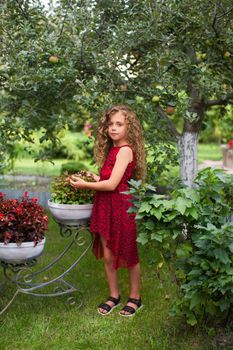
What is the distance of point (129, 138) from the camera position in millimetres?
3793

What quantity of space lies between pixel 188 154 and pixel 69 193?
174 centimetres

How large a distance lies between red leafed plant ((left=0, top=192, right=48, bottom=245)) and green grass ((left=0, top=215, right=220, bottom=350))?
1.97ft

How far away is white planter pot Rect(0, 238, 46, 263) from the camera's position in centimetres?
332

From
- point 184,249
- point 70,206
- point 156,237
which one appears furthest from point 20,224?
point 184,249

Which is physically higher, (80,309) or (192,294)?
(192,294)

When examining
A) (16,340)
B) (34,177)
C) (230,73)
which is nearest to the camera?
(16,340)

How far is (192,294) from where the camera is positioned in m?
2.92

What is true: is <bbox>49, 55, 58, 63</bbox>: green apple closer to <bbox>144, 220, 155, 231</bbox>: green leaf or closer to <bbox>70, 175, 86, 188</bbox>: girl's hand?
<bbox>70, 175, 86, 188</bbox>: girl's hand

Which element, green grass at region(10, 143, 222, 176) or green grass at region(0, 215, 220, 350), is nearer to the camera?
green grass at region(0, 215, 220, 350)

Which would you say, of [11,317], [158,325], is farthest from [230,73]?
[11,317]

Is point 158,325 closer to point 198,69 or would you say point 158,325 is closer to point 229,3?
point 198,69

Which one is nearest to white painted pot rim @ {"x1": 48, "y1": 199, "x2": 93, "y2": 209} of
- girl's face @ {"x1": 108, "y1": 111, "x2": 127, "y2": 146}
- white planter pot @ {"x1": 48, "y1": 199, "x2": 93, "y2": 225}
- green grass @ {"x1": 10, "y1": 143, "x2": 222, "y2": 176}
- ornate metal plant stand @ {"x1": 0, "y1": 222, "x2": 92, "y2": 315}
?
white planter pot @ {"x1": 48, "y1": 199, "x2": 93, "y2": 225}

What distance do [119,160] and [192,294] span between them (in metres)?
1.11

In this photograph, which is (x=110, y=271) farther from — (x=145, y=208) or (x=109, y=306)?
(x=145, y=208)
